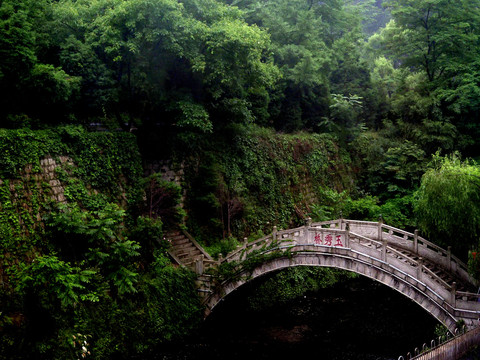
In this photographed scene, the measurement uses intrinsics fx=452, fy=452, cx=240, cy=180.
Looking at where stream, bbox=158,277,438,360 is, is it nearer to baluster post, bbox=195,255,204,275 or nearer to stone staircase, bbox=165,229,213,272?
baluster post, bbox=195,255,204,275

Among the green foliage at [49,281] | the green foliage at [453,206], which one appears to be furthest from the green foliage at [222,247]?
the green foliage at [453,206]

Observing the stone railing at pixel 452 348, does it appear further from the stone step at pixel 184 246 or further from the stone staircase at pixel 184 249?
the stone step at pixel 184 246

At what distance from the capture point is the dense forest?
1302 centimetres

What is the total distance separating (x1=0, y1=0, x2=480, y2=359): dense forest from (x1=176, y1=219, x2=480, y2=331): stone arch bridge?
2.82 ft

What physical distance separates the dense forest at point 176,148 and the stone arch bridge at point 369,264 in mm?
860

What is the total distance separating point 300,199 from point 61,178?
14.0 metres

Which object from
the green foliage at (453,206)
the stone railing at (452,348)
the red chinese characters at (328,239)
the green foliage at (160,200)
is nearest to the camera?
the stone railing at (452,348)

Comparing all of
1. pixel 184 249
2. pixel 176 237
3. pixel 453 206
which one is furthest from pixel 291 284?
pixel 453 206

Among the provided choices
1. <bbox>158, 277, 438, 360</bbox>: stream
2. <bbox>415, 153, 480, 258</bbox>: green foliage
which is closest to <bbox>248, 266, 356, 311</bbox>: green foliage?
<bbox>158, 277, 438, 360</bbox>: stream

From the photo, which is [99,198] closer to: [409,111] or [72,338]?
[72,338]

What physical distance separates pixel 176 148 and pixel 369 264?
30.8 ft

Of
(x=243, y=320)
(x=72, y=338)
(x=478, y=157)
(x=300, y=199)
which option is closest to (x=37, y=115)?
(x=72, y=338)

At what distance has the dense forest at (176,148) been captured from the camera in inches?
512

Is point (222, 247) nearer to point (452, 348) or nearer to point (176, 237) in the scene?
point (176, 237)
